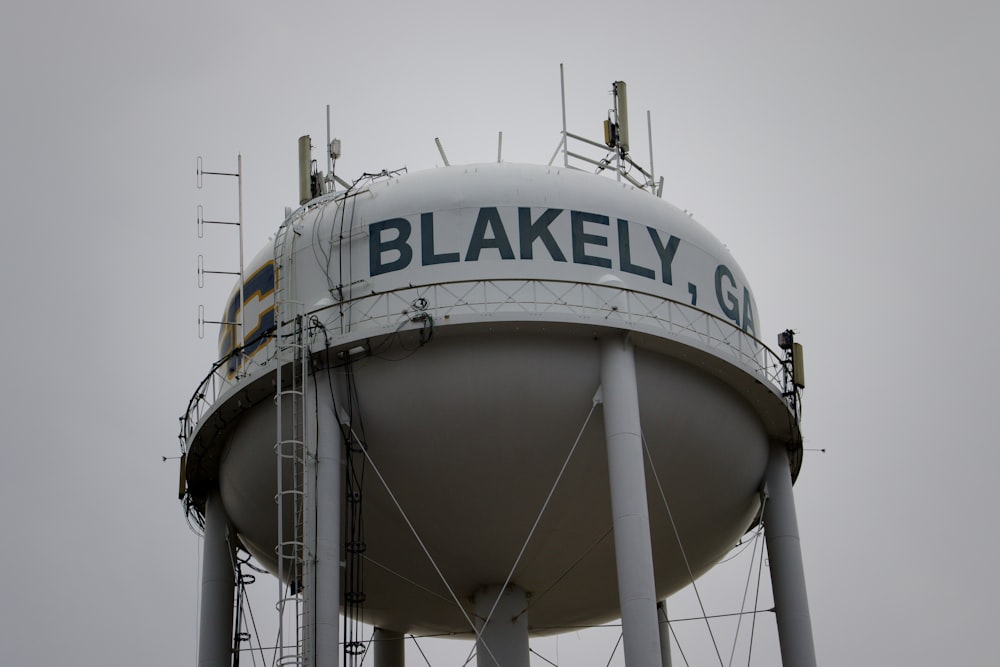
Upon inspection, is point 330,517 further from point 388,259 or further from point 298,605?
point 388,259

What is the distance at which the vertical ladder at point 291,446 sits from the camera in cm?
1905

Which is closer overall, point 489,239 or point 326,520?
point 326,520

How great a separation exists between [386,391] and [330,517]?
1679 millimetres

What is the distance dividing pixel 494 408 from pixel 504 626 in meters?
4.24

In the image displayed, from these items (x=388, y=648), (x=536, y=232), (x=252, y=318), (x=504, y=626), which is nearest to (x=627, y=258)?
(x=536, y=232)

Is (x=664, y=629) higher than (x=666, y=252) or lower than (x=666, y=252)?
lower

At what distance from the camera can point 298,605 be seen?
1911 centimetres

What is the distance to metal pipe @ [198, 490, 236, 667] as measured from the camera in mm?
22297

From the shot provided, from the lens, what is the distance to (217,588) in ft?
73.5

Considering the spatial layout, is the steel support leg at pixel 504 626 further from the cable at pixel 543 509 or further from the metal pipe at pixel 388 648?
the metal pipe at pixel 388 648

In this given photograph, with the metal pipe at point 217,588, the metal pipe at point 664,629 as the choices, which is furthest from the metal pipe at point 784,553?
the metal pipe at point 217,588

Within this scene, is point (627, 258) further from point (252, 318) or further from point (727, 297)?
point (252, 318)

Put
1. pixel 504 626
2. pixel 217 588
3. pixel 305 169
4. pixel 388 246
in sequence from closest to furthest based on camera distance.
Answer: pixel 388 246 → pixel 504 626 → pixel 217 588 → pixel 305 169

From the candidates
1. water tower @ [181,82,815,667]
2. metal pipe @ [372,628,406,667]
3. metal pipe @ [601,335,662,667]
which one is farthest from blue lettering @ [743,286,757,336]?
metal pipe @ [372,628,406,667]
